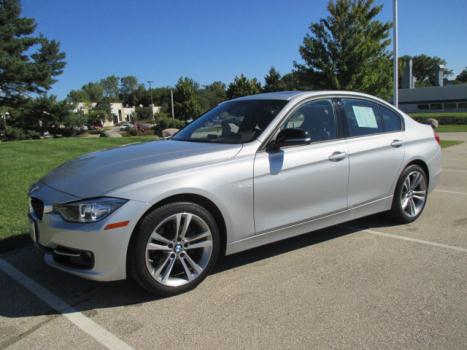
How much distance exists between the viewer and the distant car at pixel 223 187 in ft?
10.2

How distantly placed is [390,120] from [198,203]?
112 inches

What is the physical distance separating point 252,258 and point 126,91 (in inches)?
6912

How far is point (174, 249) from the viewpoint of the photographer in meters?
3.35

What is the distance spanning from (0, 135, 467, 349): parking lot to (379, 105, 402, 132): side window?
1.34 m

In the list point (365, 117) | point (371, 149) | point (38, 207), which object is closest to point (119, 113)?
point (365, 117)

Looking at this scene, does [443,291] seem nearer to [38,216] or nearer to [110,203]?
[110,203]

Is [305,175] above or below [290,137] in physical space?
below

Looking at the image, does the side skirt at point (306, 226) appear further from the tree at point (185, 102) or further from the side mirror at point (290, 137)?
the tree at point (185, 102)

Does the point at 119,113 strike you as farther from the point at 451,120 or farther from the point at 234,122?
the point at 234,122

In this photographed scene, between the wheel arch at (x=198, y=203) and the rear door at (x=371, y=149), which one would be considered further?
the rear door at (x=371, y=149)

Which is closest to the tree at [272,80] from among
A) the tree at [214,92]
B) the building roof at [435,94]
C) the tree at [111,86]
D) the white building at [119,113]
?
the building roof at [435,94]

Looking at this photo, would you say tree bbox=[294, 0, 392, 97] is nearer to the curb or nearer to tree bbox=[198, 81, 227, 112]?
the curb

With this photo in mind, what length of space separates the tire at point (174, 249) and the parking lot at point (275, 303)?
0.50ft

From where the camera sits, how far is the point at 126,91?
171 metres
